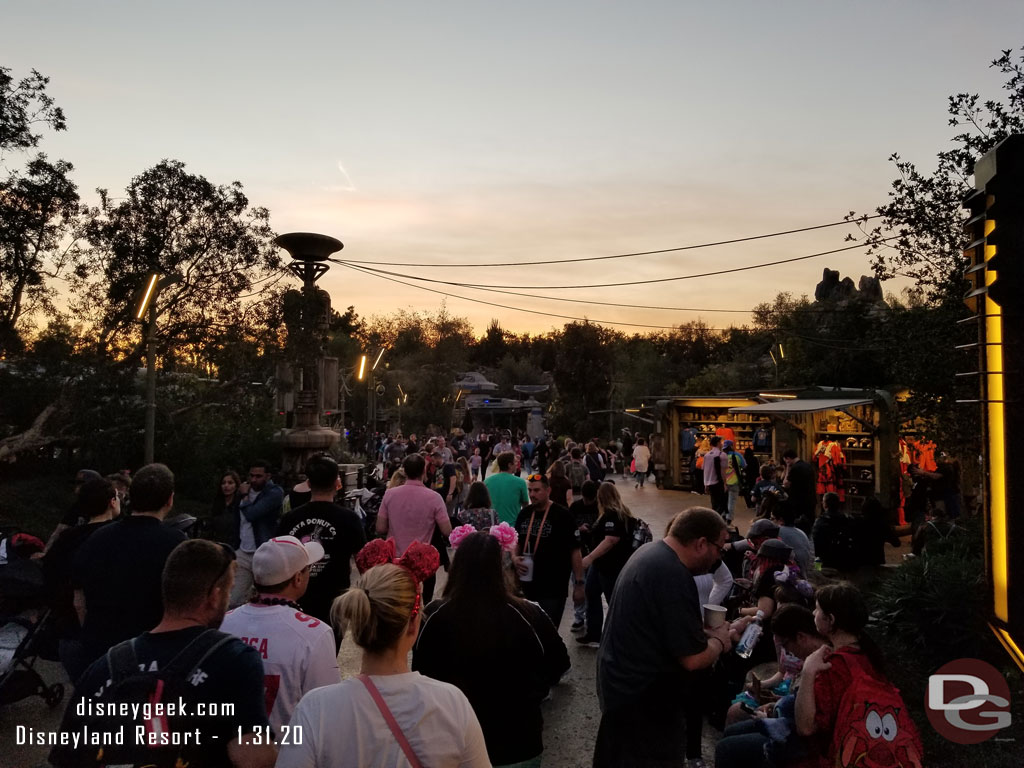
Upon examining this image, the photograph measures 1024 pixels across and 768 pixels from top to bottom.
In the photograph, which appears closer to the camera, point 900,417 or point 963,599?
point 963,599

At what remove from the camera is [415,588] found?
216 cm

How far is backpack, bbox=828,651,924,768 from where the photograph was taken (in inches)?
108

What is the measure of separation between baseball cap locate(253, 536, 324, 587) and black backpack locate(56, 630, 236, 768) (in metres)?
0.65

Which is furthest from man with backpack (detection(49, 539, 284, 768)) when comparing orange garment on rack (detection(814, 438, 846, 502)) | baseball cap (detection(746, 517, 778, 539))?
orange garment on rack (detection(814, 438, 846, 502))

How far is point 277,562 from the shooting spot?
2.76 m

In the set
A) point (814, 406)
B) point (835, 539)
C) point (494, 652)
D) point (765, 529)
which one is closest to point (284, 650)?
point (494, 652)

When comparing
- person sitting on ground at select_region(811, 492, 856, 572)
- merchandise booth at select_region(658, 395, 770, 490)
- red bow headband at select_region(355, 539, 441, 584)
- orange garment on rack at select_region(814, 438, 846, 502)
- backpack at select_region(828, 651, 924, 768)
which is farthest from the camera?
merchandise booth at select_region(658, 395, 770, 490)

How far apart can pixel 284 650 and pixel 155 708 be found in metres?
0.69

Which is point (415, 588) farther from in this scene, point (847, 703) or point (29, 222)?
point (29, 222)

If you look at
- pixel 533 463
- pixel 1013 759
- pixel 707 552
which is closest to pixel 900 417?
pixel 1013 759

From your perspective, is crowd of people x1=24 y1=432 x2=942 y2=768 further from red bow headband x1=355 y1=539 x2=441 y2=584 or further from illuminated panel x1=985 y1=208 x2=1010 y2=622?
illuminated panel x1=985 y1=208 x2=1010 y2=622

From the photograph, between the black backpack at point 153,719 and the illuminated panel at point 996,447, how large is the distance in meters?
2.44

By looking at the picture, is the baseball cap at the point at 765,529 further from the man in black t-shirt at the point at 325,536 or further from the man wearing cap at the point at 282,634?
the man wearing cap at the point at 282,634

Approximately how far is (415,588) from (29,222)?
47.8 ft
